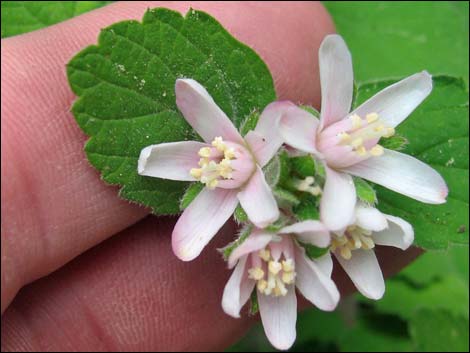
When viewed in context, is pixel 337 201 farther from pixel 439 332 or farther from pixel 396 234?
pixel 439 332

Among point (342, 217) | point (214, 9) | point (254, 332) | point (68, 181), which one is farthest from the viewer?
point (254, 332)

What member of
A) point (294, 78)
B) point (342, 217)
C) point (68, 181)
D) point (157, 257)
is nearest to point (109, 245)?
point (157, 257)

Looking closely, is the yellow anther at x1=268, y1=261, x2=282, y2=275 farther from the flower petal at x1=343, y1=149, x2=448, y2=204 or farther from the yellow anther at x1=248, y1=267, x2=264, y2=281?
the flower petal at x1=343, y1=149, x2=448, y2=204

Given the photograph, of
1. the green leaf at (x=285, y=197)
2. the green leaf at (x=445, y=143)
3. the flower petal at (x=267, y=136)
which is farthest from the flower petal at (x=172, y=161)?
the green leaf at (x=445, y=143)

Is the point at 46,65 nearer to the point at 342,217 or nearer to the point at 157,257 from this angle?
the point at 157,257

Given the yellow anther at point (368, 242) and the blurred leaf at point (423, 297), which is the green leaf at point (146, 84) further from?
the blurred leaf at point (423, 297)

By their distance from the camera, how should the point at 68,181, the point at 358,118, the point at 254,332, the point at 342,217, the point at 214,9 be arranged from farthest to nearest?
the point at 254,332, the point at 214,9, the point at 68,181, the point at 358,118, the point at 342,217

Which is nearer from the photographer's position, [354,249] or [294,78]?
[354,249]

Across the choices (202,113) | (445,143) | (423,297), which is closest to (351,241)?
(202,113)
